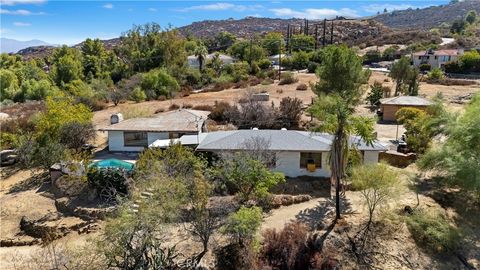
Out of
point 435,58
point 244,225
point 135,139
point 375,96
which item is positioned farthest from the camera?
point 435,58

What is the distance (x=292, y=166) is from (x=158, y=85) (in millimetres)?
35759

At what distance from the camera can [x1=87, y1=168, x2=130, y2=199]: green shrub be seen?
77.4 ft

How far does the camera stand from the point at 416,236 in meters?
20.8

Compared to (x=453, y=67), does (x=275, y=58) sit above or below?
above

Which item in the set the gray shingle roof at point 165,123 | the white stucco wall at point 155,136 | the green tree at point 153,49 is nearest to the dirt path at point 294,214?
the gray shingle roof at point 165,123

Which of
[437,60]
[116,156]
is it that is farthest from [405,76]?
[437,60]

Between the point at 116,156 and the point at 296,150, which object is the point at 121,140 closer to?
the point at 116,156

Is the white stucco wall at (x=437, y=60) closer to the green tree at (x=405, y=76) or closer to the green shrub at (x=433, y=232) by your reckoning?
the green tree at (x=405, y=76)

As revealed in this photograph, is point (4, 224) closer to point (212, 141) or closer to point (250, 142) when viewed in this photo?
point (212, 141)

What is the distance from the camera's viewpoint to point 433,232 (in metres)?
20.0

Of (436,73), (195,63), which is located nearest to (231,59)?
(195,63)

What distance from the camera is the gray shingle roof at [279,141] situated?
25594 mm

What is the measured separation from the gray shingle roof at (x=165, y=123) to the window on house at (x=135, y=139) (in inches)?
21.3

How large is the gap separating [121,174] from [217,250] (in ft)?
24.9
